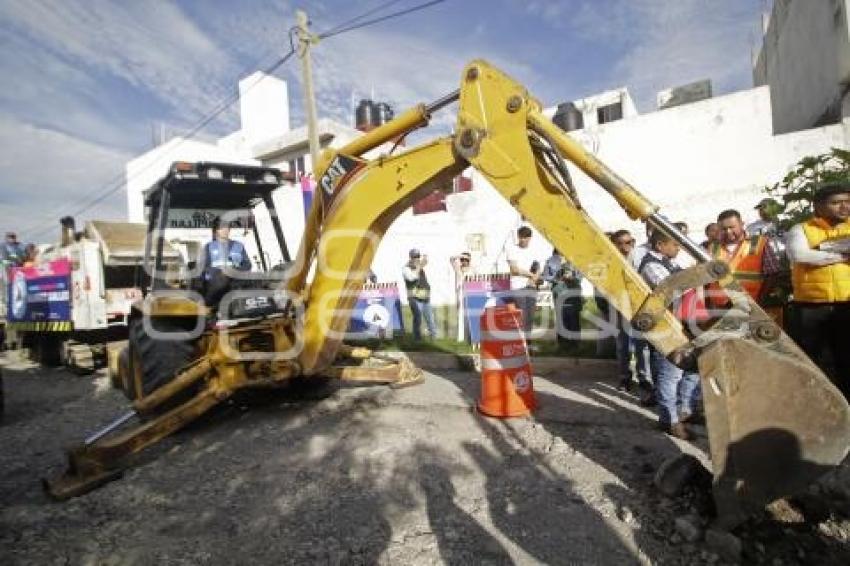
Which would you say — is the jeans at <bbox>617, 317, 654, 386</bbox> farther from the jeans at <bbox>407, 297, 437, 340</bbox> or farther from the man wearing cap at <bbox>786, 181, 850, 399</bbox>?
the jeans at <bbox>407, 297, 437, 340</bbox>

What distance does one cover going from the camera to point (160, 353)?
4.95m

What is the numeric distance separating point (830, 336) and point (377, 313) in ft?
24.1

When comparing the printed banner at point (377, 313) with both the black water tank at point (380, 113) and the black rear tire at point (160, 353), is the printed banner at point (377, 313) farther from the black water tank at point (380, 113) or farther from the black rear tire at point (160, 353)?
the black water tank at point (380, 113)

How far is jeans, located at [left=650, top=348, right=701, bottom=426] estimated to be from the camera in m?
4.23

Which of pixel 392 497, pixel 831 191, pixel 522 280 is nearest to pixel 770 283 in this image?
pixel 831 191

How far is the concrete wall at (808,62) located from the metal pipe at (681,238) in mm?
12482

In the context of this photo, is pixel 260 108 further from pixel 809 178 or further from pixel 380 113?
pixel 809 178

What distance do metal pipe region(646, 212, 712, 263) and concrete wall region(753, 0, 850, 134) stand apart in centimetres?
1248

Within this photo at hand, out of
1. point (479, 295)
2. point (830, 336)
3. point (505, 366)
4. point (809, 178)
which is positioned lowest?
point (505, 366)

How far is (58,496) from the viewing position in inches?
147

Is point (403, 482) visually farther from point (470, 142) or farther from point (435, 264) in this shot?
point (435, 264)

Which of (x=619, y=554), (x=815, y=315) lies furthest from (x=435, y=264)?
(x=619, y=554)

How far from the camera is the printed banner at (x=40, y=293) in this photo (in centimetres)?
830

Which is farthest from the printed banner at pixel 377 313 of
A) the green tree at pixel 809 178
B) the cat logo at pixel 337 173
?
the green tree at pixel 809 178
